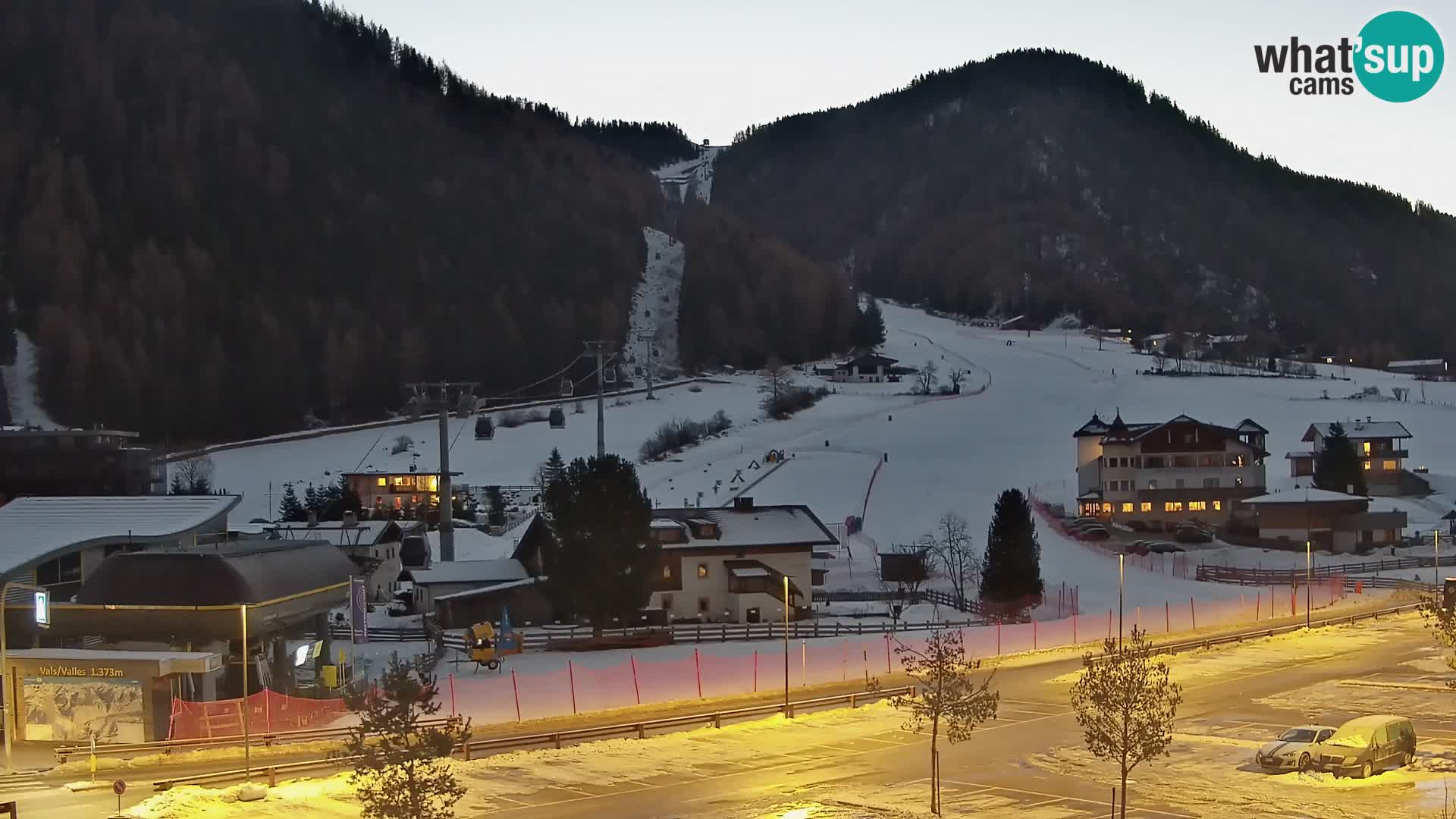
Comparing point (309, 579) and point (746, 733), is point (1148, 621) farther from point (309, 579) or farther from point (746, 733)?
point (309, 579)

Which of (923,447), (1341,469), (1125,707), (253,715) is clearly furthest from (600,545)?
(923,447)

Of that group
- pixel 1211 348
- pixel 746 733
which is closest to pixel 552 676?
pixel 746 733

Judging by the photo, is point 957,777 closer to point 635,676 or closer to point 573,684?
point 635,676

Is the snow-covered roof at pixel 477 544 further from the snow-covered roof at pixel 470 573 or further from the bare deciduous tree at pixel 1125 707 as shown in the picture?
the bare deciduous tree at pixel 1125 707

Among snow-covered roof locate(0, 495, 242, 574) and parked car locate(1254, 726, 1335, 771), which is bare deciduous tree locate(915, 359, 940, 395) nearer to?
snow-covered roof locate(0, 495, 242, 574)

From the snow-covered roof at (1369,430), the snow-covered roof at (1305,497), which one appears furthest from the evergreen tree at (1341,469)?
the snow-covered roof at (1305,497)

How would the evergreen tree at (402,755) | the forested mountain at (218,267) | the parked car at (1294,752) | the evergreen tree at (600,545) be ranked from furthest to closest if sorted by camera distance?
the forested mountain at (218,267) → the evergreen tree at (600,545) → the parked car at (1294,752) → the evergreen tree at (402,755)

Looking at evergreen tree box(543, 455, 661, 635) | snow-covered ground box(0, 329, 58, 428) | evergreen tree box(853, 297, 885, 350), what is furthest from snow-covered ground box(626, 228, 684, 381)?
evergreen tree box(543, 455, 661, 635)
